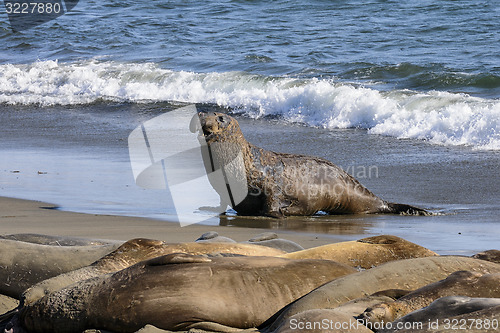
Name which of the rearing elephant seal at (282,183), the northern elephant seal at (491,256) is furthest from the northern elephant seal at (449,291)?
the rearing elephant seal at (282,183)

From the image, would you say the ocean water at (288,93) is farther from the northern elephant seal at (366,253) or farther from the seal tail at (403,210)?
the northern elephant seal at (366,253)

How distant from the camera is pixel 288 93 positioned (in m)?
16.0

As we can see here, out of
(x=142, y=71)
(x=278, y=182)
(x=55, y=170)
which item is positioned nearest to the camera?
(x=278, y=182)

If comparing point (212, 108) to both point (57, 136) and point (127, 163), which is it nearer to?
point (57, 136)

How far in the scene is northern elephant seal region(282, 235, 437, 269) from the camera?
4.68m

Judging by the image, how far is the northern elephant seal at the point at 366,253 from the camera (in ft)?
15.3

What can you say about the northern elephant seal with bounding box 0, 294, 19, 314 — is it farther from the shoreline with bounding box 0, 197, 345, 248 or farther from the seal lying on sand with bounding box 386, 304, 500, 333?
the seal lying on sand with bounding box 386, 304, 500, 333

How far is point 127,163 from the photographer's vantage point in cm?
1103

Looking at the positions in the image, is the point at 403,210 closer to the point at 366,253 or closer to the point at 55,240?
the point at 366,253

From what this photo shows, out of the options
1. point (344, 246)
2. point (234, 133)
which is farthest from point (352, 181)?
point (344, 246)

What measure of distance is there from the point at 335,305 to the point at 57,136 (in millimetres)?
10705

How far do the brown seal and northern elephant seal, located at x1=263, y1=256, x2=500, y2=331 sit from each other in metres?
0.23

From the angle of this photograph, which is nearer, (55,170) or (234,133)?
(234,133)

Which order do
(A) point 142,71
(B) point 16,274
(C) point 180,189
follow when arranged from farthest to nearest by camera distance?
(A) point 142,71, (C) point 180,189, (B) point 16,274
